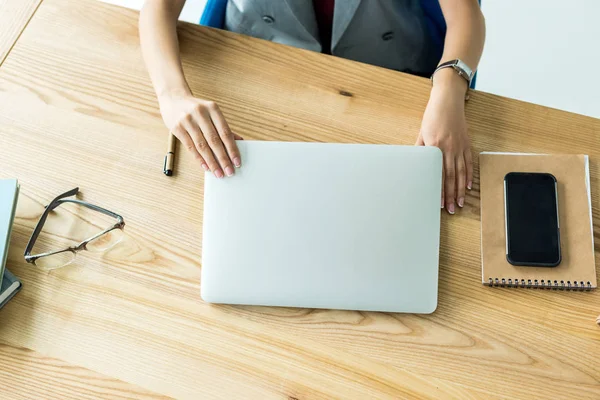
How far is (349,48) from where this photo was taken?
1.04m

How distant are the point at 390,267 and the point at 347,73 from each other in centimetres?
34

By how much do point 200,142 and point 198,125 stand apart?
0.09ft

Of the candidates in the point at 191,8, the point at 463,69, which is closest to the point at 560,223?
the point at 463,69

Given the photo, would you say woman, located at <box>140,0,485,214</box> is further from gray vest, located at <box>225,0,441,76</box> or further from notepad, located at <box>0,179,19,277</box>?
notepad, located at <box>0,179,19,277</box>

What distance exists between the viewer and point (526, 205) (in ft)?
2.57

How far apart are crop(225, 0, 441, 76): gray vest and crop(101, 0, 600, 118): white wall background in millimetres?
644

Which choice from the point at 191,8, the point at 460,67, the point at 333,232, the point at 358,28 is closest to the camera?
the point at 333,232

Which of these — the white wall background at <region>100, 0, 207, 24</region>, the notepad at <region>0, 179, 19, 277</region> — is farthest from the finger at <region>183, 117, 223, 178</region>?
the white wall background at <region>100, 0, 207, 24</region>

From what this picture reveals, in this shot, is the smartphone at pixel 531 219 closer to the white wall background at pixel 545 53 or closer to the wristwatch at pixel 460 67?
the wristwatch at pixel 460 67

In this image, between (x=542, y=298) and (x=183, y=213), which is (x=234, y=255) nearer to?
(x=183, y=213)

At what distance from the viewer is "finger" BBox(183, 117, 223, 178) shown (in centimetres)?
76

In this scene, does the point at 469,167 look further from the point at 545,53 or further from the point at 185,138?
the point at 545,53

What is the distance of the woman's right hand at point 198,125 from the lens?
2.57 feet

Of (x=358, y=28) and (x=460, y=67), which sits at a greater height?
(x=358, y=28)
